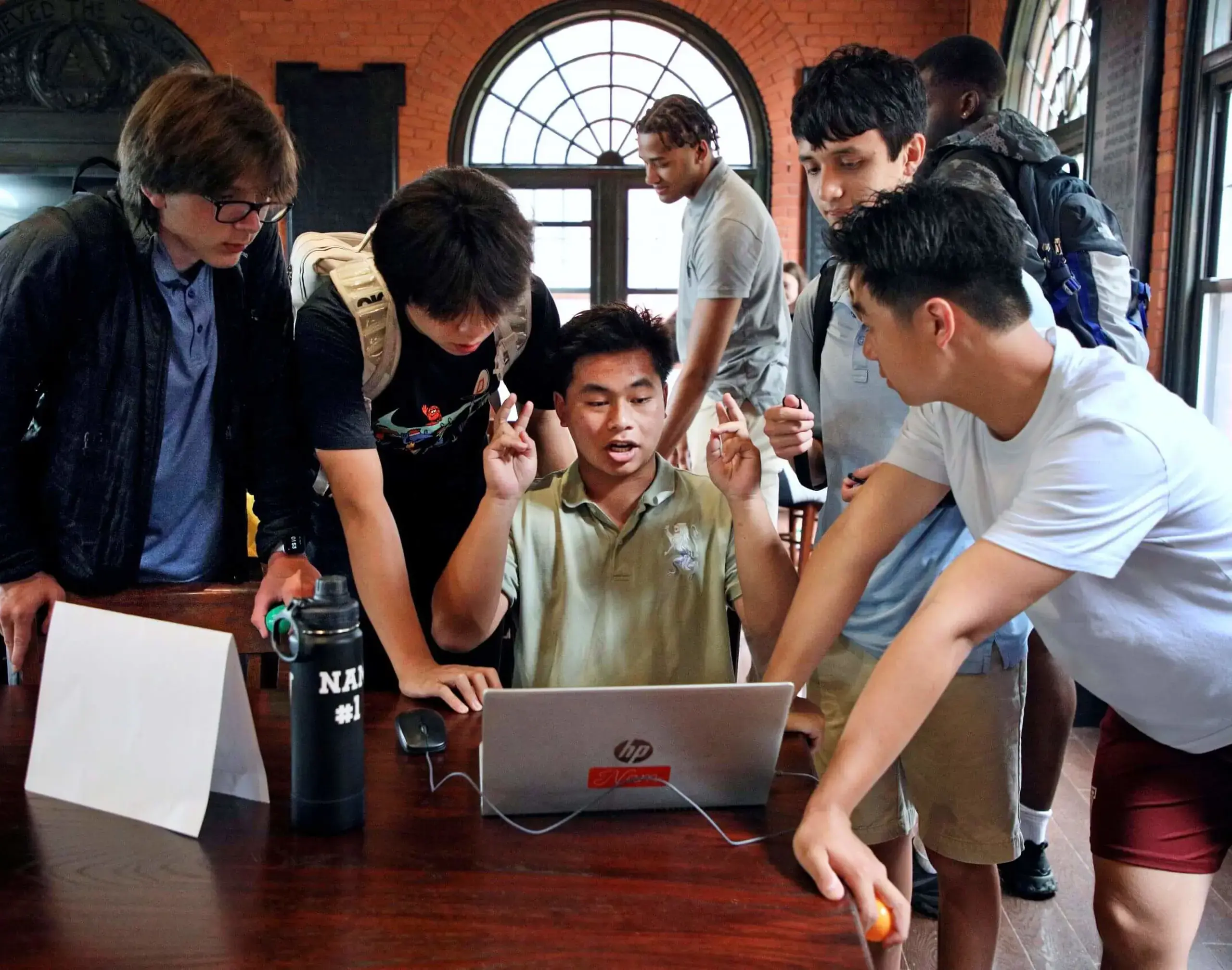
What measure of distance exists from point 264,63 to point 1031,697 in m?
5.90

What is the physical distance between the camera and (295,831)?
108 cm

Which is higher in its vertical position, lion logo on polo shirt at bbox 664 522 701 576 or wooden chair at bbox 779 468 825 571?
lion logo on polo shirt at bbox 664 522 701 576

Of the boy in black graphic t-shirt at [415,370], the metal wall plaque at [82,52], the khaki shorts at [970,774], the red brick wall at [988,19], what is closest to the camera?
the boy in black graphic t-shirt at [415,370]

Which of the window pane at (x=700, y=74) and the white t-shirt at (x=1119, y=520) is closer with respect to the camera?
the white t-shirt at (x=1119, y=520)

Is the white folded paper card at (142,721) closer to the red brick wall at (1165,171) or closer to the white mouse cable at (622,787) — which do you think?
the white mouse cable at (622,787)

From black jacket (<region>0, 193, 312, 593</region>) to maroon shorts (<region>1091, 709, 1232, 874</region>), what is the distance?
126 centimetres

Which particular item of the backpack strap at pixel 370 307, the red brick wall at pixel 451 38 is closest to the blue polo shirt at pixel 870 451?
the backpack strap at pixel 370 307

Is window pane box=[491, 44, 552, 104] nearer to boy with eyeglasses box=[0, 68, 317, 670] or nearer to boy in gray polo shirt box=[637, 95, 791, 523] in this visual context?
boy in gray polo shirt box=[637, 95, 791, 523]

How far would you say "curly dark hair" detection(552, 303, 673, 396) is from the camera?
1.77 metres

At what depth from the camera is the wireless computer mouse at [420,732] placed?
1270 millimetres

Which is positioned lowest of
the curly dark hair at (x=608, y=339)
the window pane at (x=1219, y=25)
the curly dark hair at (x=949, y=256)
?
the curly dark hair at (x=608, y=339)

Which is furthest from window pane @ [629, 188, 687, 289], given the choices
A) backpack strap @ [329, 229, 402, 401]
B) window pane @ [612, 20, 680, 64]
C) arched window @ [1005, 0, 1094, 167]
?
backpack strap @ [329, 229, 402, 401]

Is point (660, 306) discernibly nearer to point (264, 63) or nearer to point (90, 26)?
point (264, 63)

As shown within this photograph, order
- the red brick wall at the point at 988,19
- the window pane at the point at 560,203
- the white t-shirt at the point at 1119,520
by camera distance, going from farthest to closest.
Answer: the window pane at the point at 560,203 → the red brick wall at the point at 988,19 → the white t-shirt at the point at 1119,520
